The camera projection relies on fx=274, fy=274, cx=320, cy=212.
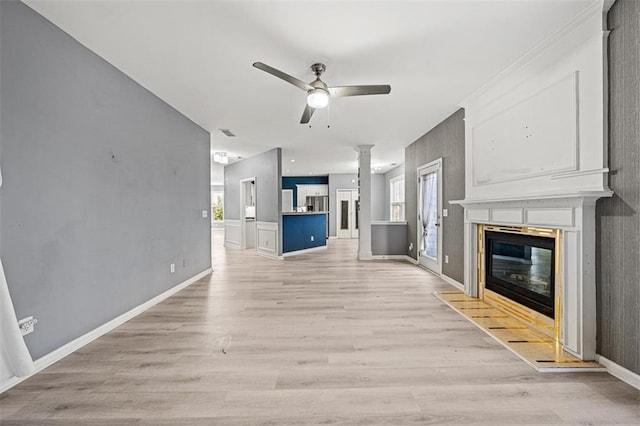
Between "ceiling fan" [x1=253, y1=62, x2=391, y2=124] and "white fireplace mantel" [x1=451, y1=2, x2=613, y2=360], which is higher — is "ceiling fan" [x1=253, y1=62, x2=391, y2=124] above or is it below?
above

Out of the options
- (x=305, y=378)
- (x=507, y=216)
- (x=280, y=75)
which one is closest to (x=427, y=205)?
(x=507, y=216)

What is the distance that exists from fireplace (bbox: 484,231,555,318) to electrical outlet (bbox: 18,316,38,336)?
163 inches

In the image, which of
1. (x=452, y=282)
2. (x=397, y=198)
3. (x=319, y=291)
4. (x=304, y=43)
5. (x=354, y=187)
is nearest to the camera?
(x=304, y=43)

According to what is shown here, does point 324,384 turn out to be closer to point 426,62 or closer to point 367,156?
point 426,62

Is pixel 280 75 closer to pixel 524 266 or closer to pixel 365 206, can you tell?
pixel 524 266

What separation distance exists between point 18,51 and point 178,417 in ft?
8.71

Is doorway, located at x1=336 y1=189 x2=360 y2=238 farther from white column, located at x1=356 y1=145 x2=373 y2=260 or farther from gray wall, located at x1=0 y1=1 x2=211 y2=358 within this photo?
gray wall, located at x1=0 y1=1 x2=211 y2=358

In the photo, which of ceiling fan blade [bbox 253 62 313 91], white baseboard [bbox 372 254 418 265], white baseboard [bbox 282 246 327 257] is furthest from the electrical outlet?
white baseboard [bbox 372 254 418 265]

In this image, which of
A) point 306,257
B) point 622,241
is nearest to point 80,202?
point 622,241

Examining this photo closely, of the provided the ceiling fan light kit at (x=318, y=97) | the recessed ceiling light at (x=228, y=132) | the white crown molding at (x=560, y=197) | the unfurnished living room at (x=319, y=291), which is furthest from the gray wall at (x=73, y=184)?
the white crown molding at (x=560, y=197)

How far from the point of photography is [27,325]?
1934 millimetres

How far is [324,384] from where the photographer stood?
182cm

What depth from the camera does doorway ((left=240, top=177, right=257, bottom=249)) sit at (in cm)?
807

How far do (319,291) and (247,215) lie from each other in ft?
17.8
